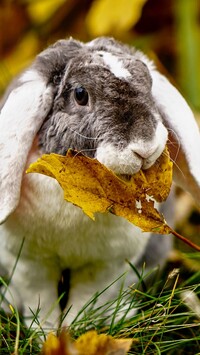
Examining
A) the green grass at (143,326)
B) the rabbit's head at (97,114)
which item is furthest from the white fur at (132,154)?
the green grass at (143,326)

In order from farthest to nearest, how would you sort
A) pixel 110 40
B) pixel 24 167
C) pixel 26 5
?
pixel 26 5 < pixel 110 40 < pixel 24 167

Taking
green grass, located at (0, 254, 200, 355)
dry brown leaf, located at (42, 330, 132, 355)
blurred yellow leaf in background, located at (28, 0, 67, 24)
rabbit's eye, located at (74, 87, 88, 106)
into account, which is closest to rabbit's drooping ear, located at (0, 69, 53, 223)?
rabbit's eye, located at (74, 87, 88, 106)

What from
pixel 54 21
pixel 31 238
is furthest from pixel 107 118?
pixel 54 21

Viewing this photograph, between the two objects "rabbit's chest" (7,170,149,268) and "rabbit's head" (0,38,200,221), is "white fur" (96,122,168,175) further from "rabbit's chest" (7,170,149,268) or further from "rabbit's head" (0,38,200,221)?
"rabbit's chest" (7,170,149,268)

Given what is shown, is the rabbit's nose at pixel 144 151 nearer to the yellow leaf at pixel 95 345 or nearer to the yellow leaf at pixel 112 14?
the yellow leaf at pixel 95 345

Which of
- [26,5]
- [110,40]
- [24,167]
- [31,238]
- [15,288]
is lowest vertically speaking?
[15,288]

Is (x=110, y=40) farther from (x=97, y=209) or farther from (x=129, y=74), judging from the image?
(x=97, y=209)

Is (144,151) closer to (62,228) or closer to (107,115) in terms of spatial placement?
(107,115)
